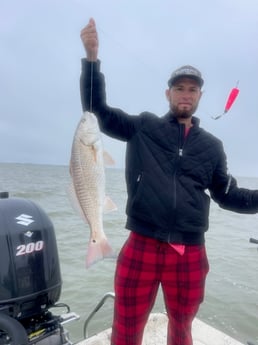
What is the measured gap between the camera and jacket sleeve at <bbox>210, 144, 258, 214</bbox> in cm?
309

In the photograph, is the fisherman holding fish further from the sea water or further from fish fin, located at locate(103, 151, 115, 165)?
the sea water

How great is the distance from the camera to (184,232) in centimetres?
281

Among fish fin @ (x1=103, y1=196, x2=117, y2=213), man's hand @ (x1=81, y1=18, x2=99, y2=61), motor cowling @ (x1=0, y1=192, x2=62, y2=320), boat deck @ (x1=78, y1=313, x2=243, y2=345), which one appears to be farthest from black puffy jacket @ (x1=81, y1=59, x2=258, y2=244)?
boat deck @ (x1=78, y1=313, x2=243, y2=345)

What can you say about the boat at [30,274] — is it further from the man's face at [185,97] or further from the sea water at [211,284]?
the man's face at [185,97]

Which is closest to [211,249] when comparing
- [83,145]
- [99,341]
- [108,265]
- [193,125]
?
[108,265]

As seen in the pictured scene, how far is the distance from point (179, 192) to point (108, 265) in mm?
6917

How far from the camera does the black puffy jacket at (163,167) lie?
9.04 ft

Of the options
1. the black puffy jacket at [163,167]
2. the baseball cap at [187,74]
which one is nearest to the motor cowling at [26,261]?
the black puffy jacket at [163,167]

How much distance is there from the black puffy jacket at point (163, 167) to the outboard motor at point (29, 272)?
2.44 feet

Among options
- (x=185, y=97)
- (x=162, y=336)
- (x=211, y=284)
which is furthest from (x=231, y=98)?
(x=211, y=284)

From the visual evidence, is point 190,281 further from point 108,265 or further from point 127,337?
point 108,265

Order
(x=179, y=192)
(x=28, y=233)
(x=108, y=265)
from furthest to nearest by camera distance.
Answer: (x=108, y=265) < (x=28, y=233) < (x=179, y=192)

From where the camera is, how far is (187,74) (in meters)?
2.93

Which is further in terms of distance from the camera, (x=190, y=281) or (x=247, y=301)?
(x=247, y=301)
